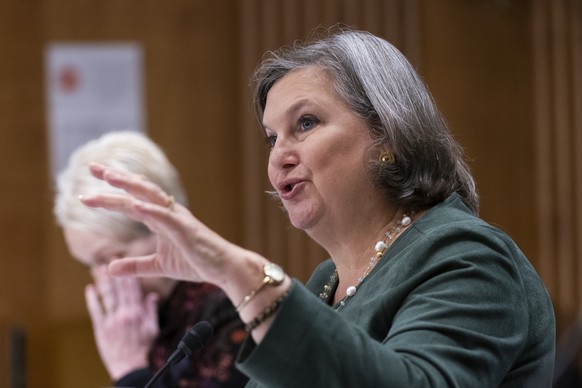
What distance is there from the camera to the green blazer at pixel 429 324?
4.62 feet

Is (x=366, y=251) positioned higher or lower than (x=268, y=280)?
lower

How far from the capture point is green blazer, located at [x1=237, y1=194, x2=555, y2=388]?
1409 millimetres

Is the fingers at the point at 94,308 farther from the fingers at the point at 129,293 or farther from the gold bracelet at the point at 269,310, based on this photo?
the gold bracelet at the point at 269,310

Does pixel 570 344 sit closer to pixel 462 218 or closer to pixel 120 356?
pixel 120 356

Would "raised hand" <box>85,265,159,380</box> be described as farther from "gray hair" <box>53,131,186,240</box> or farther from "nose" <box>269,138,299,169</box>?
"nose" <box>269,138,299,169</box>

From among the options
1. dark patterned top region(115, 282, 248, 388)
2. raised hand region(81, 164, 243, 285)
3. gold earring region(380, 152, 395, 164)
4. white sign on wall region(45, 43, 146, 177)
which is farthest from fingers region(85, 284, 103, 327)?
white sign on wall region(45, 43, 146, 177)

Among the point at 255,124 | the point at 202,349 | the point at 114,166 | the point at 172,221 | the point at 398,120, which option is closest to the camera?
the point at 172,221

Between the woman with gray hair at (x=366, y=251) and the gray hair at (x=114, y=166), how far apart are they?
123cm

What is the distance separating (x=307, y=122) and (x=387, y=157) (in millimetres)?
168

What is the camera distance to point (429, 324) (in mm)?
1508

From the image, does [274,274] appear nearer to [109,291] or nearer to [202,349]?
[202,349]

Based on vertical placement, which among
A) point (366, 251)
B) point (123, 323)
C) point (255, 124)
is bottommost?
point (123, 323)

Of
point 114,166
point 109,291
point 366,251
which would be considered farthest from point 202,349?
point 366,251

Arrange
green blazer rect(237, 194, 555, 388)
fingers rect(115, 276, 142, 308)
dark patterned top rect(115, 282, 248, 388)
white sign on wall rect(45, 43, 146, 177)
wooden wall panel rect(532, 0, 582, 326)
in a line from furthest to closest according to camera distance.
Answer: white sign on wall rect(45, 43, 146, 177)
wooden wall panel rect(532, 0, 582, 326)
fingers rect(115, 276, 142, 308)
dark patterned top rect(115, 282, 248, 388)
green blazer rect(237, 194, 555, 388)
